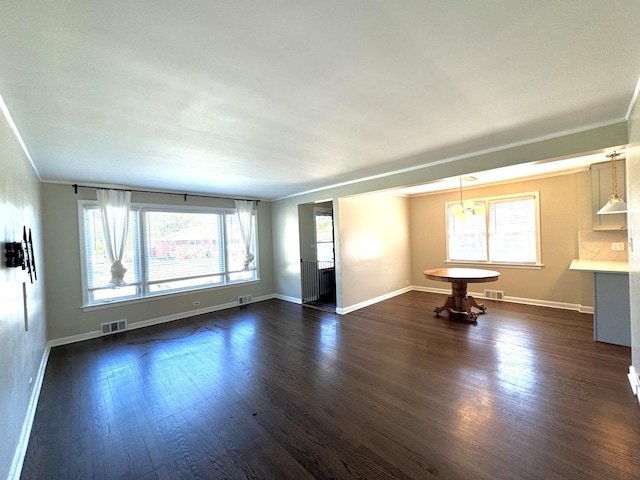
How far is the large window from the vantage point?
4254 mm

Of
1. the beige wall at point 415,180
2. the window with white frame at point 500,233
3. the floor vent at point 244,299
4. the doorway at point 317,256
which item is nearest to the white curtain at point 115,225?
the floor vent at point 244,299

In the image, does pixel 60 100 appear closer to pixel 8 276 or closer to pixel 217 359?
pixel 8 276

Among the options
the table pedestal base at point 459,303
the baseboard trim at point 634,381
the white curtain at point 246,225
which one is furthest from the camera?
the white curtain at point 246,225

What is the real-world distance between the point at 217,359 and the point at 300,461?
1.91 metres

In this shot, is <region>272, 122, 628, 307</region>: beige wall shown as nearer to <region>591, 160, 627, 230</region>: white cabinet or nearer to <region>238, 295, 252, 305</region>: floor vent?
<region>591, 160, 627, 230</region>: white cabinet

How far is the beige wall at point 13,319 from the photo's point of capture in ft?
5.19

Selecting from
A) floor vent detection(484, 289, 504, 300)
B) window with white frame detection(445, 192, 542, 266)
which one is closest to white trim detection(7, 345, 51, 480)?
window with white frame detection(445, 192, 542, 266)

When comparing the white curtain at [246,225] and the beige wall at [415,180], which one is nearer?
the beige wall at [415,180]

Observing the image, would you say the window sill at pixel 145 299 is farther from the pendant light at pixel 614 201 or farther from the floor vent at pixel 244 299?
the pendant light at pixel 614 201

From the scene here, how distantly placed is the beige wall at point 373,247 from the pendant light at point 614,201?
3.42 metres

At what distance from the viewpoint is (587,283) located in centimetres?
448

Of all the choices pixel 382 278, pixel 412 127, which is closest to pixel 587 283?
pixel 382 278

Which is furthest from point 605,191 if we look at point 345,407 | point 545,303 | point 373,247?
point 345,407

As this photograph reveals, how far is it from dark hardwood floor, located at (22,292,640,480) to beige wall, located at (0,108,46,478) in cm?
31
